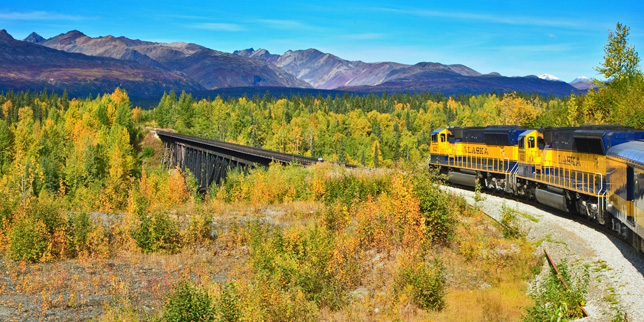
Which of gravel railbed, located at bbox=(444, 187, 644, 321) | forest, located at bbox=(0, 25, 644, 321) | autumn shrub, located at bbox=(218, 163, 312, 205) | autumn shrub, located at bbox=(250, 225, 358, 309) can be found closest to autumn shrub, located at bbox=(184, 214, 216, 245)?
forest, located at bbox=(0, 25, 644, 321)

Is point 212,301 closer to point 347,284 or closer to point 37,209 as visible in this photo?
point 347,284

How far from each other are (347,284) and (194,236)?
10.1 m

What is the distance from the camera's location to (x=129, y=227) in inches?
995

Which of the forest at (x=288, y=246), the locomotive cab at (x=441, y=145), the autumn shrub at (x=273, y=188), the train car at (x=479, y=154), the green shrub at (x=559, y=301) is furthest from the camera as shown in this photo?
the locomotive cab at (x=441, y=145)

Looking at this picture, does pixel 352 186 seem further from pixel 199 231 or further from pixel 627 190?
pixel 627 190

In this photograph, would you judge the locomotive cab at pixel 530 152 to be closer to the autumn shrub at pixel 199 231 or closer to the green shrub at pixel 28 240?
the autumn shrub at pixel 199 231

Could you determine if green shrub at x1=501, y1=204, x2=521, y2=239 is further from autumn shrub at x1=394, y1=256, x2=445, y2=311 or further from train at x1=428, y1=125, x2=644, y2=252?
autumn shrub at x1=394, y1=256, x2=445, y2=311

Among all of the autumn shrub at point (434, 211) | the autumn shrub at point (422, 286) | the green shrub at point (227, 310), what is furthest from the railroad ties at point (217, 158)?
the green shrub at point (227, 310)

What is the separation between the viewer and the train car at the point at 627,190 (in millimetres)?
16516

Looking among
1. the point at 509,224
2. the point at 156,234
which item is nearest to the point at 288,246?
the point at 156,234

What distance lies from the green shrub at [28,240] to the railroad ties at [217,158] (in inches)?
683

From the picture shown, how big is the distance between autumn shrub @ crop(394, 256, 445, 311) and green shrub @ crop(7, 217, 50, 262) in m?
15.1

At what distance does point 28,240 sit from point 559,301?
2007cm

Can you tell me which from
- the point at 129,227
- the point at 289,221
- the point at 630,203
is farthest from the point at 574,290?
the point at 129,227
